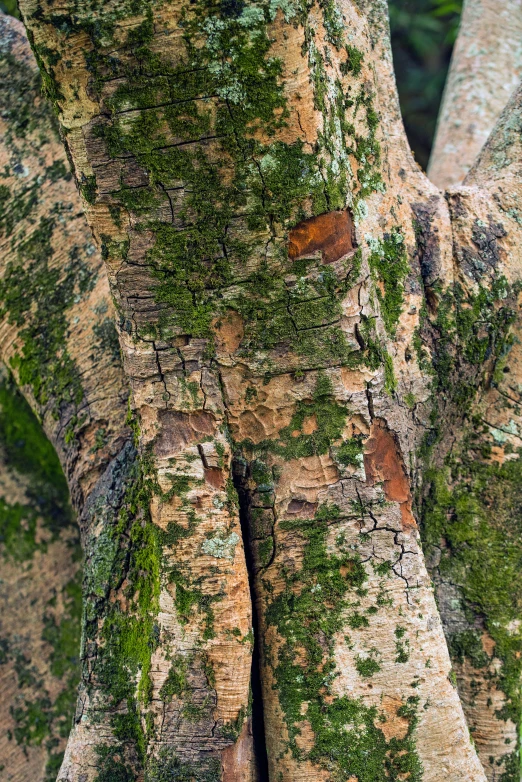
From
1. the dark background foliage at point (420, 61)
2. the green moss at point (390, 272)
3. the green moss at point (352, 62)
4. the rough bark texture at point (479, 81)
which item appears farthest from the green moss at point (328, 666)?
the dark background foliage at point (420, 61)

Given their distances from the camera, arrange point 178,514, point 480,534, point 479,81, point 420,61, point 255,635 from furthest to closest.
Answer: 1. point 420,61
2. point 479,81
3. point 480,534
4. point 255,635
5. point 178,514

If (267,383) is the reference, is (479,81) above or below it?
above

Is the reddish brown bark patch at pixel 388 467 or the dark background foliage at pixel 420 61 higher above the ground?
the reddish brown bark patch at pixel 388 467

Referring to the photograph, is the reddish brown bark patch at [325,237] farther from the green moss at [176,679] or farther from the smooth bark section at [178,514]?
the green moss at [176,679]

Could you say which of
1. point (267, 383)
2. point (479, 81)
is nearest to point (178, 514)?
point (267, 383)

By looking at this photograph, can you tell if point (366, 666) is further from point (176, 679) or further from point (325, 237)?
point (325, 237)

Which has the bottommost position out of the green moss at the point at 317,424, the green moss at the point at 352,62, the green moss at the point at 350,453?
the green moss at the point at 350,453
